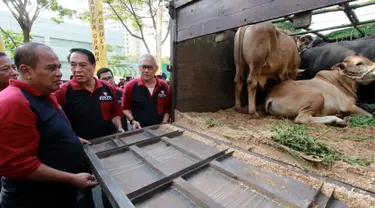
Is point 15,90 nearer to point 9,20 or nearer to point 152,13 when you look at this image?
point 152,13

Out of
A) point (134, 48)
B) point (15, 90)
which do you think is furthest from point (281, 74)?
point (134, 48)

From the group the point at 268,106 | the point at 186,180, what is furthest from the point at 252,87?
the point at 186,180

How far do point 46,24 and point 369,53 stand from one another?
2579 centimetres

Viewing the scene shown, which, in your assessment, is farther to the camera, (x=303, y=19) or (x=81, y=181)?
(x=303, y=19)

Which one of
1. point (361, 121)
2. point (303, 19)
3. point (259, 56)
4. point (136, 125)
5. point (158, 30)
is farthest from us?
point (158, 30)

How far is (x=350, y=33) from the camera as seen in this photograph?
6.04 meters

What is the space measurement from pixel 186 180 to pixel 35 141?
1140 mm

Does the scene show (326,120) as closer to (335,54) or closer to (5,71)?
(335,54)

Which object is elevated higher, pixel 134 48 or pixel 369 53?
pixel 134 48

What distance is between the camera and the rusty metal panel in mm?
1727

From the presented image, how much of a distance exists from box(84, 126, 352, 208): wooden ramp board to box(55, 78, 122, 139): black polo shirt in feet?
1.47

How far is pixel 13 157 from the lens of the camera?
129cm

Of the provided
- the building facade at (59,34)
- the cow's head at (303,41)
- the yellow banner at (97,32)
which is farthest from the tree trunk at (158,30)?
the building facade at (59,34)

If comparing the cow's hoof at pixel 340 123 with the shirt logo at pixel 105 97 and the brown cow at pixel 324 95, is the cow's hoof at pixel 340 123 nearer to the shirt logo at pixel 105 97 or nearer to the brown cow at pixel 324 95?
the brown cow at pixel 324 95
